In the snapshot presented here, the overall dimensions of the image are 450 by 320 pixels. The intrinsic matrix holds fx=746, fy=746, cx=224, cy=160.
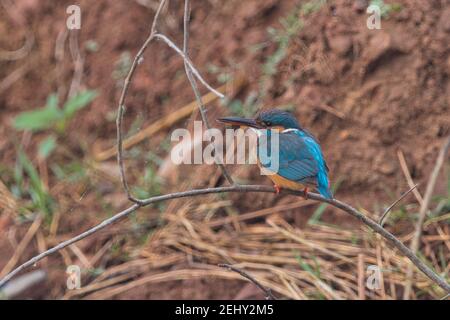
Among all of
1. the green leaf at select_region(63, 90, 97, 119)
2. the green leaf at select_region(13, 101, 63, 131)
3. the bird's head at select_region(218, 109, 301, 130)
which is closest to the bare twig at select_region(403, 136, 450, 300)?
the bird's head at select_region(218, 109, 301, 130)

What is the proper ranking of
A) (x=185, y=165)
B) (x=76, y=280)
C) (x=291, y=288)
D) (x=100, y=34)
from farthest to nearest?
(x=100, y=34) < (x=185, y=165) < (x=76, y=280) < (x=291, y=288)

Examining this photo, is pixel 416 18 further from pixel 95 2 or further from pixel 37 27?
pixel 37 27

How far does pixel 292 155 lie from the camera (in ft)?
10.9

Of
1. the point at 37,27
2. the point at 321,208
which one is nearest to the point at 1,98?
the point at 37,27

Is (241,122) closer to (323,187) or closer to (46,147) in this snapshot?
(323,187)

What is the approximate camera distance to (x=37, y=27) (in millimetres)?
5598

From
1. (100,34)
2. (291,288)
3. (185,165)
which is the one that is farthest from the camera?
(100,34)

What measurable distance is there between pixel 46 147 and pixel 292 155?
2226 mm

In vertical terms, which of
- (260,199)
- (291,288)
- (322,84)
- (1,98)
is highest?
(1,98)

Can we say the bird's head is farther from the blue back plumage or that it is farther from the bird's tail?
the bird's tail

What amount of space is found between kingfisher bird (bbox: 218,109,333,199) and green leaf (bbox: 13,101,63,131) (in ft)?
6.25

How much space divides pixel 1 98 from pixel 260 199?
2.26 m

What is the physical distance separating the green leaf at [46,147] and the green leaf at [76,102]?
22cm

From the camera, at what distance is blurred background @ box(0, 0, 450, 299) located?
160 inches
